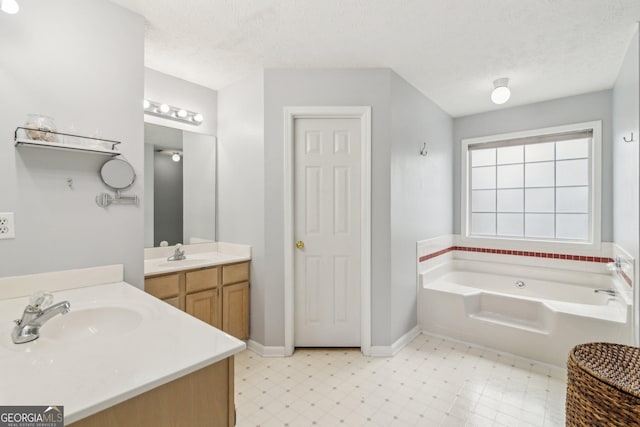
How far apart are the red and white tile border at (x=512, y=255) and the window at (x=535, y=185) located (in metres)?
0.16

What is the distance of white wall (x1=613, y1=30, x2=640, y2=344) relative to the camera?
1.97m

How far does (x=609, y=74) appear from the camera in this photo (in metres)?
2.61

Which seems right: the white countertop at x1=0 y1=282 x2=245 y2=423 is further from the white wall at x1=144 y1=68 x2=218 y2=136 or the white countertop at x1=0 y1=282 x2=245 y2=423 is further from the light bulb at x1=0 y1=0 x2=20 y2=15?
the white wall at x1=144 y1=68 x2=218 y2=136

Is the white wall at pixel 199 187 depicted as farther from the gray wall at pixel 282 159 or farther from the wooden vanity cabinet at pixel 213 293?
the gray wall at pixel 282 159

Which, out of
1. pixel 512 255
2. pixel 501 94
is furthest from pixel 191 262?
pixel 512 255

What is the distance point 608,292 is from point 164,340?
11.8 ft

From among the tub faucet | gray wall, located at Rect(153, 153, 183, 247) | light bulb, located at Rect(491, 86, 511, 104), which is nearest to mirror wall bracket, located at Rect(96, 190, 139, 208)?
gray wall, located at Rect(153, 153, 183, 247)

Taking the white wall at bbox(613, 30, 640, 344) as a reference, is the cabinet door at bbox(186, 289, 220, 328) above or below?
below

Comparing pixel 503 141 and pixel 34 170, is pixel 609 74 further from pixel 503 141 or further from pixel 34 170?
pixel 34 170

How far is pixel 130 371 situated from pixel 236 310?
1903 millimetres

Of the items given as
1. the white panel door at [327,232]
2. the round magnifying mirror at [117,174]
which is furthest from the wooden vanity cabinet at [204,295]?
the round magnifying mirror at [117,174]

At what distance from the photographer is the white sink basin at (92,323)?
1.20 metres

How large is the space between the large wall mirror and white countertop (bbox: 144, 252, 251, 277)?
153 millimetres

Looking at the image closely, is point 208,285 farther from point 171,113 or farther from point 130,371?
point 130,371
